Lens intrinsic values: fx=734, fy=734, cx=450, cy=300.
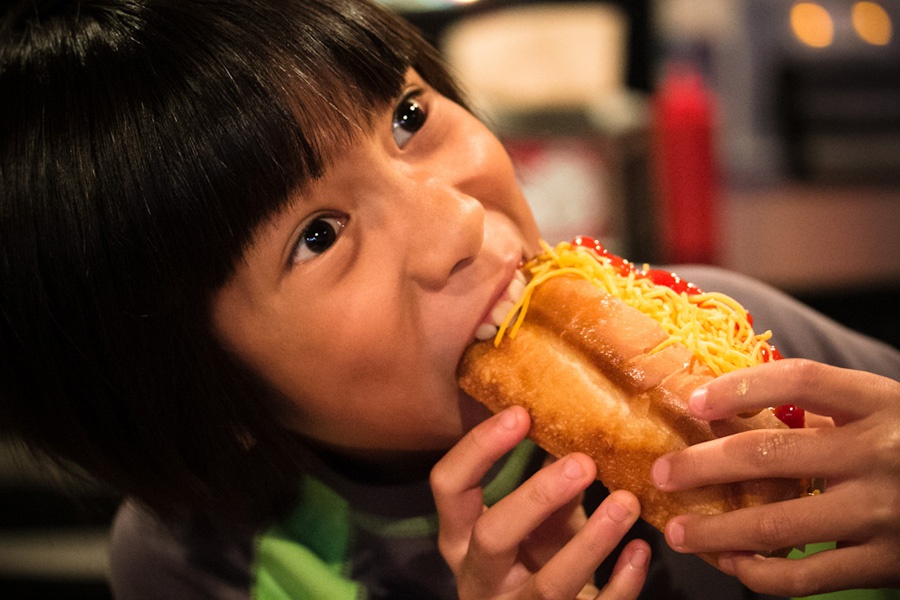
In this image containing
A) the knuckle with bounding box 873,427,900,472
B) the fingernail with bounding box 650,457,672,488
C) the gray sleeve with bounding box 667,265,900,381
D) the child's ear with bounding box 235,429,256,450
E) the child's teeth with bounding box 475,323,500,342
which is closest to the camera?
the knuckle with bounding box 873,427,900,472

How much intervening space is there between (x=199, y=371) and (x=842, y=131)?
5279mm

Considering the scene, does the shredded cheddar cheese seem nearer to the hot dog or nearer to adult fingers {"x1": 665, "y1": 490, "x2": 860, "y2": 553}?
the hot dog

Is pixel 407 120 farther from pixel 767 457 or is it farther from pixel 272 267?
pixel 767 457

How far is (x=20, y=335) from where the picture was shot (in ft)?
5.05

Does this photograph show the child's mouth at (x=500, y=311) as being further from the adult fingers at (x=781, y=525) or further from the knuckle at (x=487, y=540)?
the adult fingers at (x=781, y=525)

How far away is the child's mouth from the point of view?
1.50 meters

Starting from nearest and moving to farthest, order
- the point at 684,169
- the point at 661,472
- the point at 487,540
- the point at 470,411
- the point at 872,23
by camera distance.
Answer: the point at 661,472, the point at 487,540, the point at 470,411, the point at 684,169, the point at 872,23

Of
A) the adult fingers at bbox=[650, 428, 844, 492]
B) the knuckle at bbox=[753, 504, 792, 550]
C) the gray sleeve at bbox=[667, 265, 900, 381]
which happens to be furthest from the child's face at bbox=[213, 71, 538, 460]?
the gray sleeve at bbox=[667, 265, 900, 381]

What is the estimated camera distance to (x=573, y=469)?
4.40 ft

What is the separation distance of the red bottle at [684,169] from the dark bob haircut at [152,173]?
3301 millimetres

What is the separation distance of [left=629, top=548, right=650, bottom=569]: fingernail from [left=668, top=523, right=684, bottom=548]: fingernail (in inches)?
3.8

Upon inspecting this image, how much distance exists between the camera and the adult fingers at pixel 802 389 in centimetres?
115

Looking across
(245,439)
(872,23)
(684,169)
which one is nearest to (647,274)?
(245,439)

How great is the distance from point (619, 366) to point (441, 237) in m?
0.42
